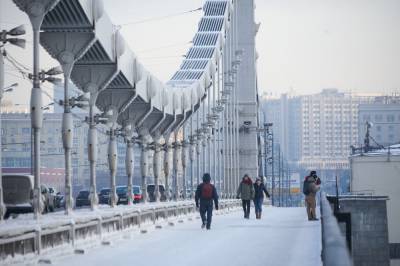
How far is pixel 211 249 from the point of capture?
22.8 m

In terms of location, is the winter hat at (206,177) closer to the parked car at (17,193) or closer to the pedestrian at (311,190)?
the pedestrian at (311,190)

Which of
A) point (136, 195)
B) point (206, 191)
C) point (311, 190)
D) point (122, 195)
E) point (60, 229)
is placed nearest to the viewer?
point (60, 229)

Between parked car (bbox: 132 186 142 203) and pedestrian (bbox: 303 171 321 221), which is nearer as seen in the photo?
pedestrian (bbox: 303 171 321 221)

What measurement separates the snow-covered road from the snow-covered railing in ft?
1.17

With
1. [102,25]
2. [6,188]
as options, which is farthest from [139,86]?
[102,25]

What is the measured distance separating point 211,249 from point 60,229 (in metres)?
3.87

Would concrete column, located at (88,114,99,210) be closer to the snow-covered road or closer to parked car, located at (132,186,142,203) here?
the snow-covered road

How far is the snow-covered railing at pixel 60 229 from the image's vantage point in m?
16.9

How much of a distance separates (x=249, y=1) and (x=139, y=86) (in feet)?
246

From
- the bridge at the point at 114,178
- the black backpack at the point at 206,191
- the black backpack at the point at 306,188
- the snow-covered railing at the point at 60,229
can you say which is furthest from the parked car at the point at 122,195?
the snow-covered railing at the point at 60,229

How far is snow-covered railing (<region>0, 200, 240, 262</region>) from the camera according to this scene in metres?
16.9

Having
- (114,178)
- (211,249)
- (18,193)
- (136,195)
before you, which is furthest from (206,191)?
(136,195)

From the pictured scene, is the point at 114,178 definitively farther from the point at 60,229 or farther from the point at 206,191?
the point at 60,229

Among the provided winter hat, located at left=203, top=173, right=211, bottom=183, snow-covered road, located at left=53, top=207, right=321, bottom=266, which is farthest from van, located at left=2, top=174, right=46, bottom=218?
winter hat, located at left=203, top=173, right=211, bottom=183
